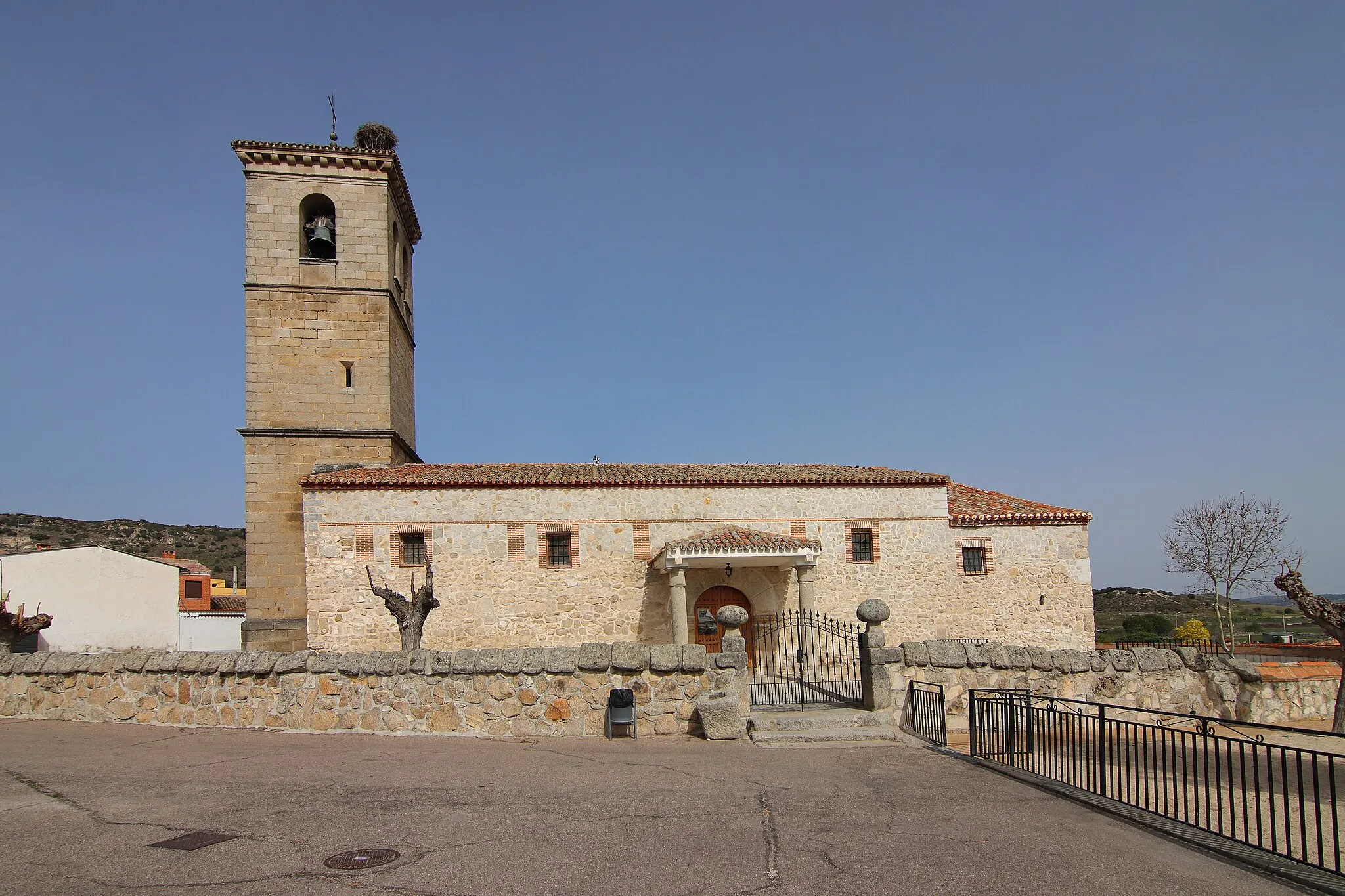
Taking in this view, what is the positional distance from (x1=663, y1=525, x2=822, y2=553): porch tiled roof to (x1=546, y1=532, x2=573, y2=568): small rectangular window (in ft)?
8.07

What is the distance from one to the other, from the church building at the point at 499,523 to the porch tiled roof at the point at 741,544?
6cm

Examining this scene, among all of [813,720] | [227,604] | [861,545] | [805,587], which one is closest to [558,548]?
[805,587]

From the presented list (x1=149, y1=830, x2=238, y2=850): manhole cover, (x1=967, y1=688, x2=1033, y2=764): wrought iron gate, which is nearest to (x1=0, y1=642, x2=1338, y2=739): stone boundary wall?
(x1=967, y1=688, x2=1033, y2=764): wrought iron gate

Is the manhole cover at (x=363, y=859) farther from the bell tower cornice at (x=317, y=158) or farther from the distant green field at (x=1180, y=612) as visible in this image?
the distant green field at (x=1180, y=612)

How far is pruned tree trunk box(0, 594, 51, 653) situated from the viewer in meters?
15.3

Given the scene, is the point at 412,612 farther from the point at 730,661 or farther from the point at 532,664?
the point at 730,661

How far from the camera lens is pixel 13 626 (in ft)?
51.5

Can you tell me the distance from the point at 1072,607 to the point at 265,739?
65.7ft

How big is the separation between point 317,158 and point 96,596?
19.4 meters

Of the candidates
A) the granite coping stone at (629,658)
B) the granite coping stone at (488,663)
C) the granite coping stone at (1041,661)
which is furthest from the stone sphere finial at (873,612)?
the granite coping stone at (488,663)

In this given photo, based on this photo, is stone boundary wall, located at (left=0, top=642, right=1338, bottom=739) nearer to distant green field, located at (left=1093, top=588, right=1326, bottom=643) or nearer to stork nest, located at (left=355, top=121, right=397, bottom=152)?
stork nest, located at (left=355, top=121, right=397, bottom=152)

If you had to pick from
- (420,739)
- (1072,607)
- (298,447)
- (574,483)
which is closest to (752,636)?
(574,483)

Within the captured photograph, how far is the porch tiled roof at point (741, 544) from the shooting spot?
19359mm

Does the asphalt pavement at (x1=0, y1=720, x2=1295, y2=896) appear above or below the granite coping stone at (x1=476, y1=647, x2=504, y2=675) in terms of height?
below
